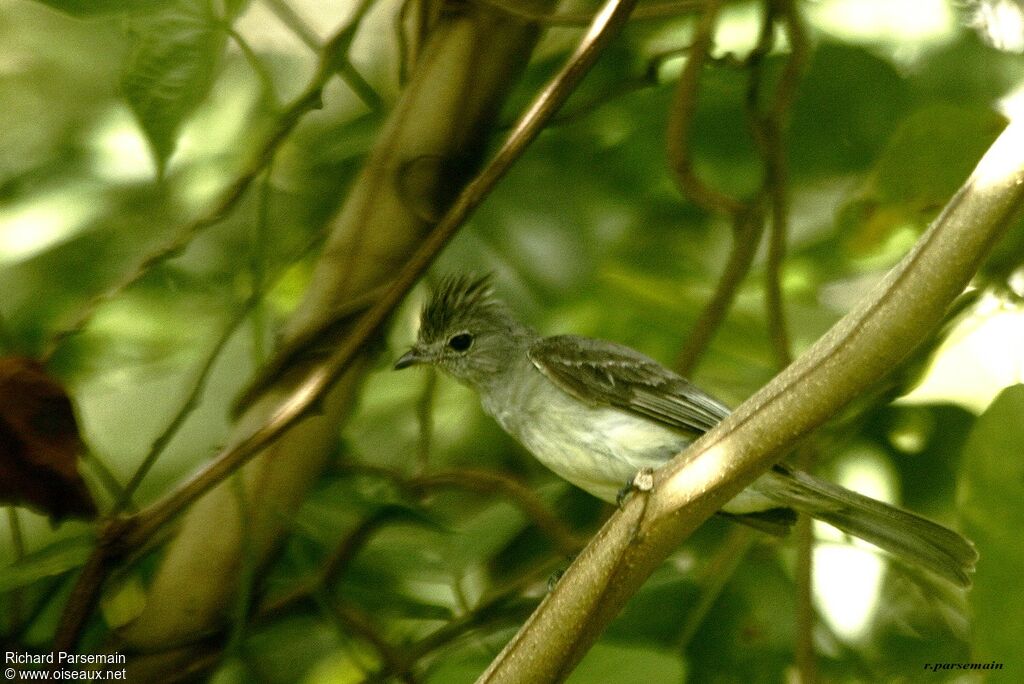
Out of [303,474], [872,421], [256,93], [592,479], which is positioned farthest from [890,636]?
[256,93]

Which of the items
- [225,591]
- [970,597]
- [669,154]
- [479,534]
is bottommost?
[225,591]

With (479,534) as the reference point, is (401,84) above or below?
above

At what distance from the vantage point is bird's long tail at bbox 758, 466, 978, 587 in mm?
1509

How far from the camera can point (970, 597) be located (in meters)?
1.32

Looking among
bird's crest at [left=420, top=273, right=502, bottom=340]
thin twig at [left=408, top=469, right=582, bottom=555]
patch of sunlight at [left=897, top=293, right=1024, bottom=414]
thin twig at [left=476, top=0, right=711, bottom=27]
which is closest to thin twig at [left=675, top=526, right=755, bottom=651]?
thin twig at [left=408, top=469, right=582, bottom=555]

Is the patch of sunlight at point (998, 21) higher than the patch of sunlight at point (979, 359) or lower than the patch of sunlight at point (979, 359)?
higher

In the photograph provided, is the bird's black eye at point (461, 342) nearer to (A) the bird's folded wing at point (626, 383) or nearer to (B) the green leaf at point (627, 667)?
(A) the bird's folded wing at point (626, 383)

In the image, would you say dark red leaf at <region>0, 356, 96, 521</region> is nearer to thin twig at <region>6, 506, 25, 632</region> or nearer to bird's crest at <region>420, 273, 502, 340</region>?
thin twig at <region>6, 506, 25, 632</region>

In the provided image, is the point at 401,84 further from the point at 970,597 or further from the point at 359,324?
the point at 970,597

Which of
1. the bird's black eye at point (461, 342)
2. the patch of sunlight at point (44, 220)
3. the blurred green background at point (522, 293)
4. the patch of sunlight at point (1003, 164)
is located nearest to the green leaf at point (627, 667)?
the blurred green background at point (522, 293)

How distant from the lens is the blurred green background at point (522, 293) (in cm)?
172

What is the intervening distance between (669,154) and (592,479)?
1.72 feet

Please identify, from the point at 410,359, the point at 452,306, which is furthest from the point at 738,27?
the point at 410,359

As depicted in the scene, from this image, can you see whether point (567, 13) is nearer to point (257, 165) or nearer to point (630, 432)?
point (257, 165)
